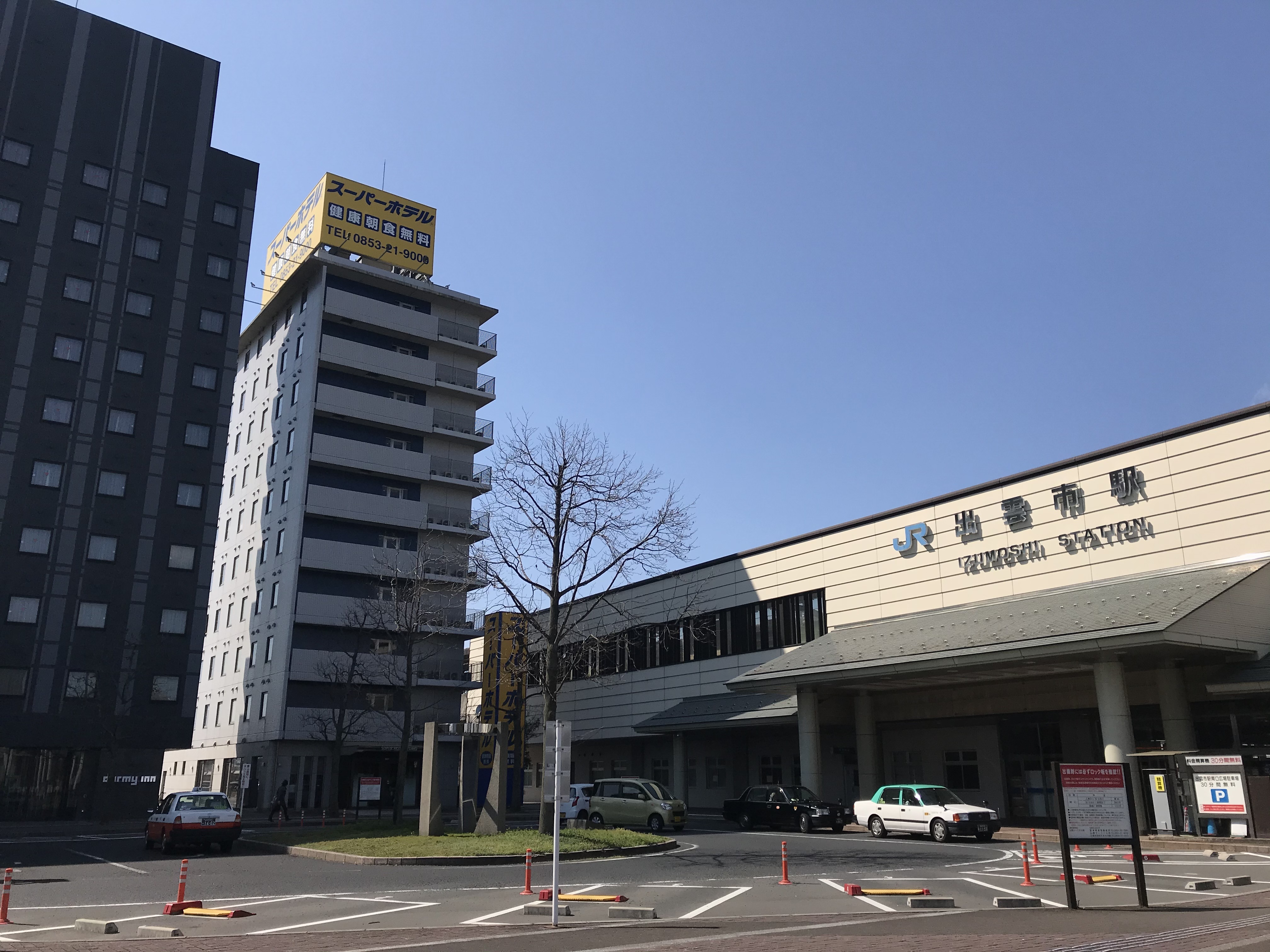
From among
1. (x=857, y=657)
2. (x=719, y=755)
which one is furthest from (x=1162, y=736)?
(x=719, y=755)

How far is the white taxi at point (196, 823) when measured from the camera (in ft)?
87.9

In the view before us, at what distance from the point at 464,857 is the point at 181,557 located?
33987 millimetres

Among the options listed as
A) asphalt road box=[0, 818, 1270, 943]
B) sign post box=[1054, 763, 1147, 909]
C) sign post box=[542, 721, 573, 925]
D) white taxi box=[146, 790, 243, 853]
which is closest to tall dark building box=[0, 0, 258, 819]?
white taxi box=[146, 790, 243, 853]

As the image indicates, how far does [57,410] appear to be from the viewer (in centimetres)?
4841

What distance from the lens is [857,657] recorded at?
34125 millimetres

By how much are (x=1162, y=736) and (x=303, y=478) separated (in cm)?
4259

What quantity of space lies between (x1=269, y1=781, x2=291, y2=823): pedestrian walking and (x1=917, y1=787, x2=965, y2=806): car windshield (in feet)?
91.8

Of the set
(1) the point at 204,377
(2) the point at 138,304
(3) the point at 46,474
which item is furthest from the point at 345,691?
(2) the point at 138,304

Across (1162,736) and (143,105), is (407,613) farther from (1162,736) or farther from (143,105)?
(143,105)

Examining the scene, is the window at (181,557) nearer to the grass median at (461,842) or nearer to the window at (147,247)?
the window at (147,247)

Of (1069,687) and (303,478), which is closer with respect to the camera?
(1069,687)

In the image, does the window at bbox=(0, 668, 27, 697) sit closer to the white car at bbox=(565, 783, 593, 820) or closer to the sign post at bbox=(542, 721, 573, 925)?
the white car at bbox=(565, 783, 593, 820)

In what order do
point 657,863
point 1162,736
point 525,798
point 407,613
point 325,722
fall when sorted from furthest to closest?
1. point 525,798
2. point 325,722
3. point 407,613
4. point 1162,736
5. point 657,863

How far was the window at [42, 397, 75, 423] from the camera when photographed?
158 ft
